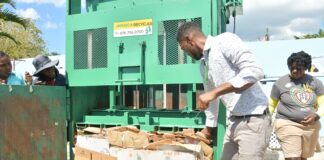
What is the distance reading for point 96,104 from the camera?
538 centimetres

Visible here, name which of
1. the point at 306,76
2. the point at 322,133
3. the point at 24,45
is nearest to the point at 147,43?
the point at 306,76

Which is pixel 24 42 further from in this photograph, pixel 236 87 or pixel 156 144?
pixel 236 87

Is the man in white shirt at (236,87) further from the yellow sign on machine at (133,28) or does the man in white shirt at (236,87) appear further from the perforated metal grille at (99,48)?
the perforated metal grille at (99,48)

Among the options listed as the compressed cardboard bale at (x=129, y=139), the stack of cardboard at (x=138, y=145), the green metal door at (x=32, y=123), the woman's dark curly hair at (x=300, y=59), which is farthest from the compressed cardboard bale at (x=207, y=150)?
the woman's dark curly hair at (x=300, y=59)

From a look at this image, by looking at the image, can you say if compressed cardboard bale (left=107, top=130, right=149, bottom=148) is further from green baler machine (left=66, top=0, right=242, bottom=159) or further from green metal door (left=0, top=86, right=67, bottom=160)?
green metal door (left=0, top=86, right=67, bottom=160)

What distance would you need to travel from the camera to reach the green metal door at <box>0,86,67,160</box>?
124 inches

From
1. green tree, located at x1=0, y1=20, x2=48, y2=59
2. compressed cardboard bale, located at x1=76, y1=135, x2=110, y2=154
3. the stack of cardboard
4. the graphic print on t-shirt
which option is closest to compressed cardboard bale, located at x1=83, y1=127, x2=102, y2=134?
the stack of cardboard

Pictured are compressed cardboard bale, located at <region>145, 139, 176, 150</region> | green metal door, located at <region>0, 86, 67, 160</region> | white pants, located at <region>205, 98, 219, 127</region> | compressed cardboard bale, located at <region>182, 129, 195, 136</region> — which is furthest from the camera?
compressed cardboard bale, located at <region>182, 129, 195, 136</region>

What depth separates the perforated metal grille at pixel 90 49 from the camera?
4895 millimetres

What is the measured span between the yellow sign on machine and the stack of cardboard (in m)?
1.01

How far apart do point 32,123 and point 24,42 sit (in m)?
26.1

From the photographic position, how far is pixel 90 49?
16.4ft

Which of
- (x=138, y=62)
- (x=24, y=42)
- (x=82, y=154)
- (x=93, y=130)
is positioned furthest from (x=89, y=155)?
(x=24, y=42)

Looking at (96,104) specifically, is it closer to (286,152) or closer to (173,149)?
(173,149)
